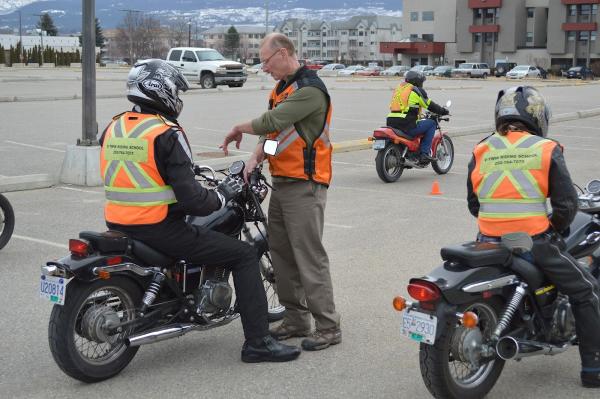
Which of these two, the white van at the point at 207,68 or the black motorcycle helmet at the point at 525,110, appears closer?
the black motorcycle helmet at the point at 525,110

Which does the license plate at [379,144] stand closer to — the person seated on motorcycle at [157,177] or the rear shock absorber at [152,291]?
the person seated on motorcycle at [157,177]

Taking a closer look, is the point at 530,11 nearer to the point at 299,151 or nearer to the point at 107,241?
the point at 299,151

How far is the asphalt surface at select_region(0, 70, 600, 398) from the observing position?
4.92 meters

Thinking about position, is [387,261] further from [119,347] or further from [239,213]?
[119,347]

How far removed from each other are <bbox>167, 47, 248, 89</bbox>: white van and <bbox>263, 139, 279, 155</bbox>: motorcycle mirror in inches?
1429

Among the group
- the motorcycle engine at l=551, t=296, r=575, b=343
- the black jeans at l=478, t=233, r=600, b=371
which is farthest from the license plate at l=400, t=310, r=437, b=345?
the motorcycle engine at l=551, t=296, r=575, b=343

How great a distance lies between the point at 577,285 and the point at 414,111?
29.1 ft

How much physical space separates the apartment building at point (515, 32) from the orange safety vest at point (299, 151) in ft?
343

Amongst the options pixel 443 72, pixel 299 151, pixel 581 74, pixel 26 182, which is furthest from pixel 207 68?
pixel 581 74

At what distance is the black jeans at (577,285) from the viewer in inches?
180

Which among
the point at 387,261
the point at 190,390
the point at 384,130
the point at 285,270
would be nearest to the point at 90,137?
the point at 384,130

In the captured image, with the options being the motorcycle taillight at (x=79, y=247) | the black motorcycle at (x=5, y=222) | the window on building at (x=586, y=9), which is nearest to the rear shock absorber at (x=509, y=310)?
the motorcycle taillight at (x=79, y=247)

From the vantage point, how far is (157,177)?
16.0 feet

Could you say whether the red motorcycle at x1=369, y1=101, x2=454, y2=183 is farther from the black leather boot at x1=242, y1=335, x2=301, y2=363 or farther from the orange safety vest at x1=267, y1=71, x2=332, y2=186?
the black leather boot at x1=242, y1=335, x2=301, y2=363
